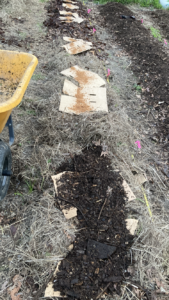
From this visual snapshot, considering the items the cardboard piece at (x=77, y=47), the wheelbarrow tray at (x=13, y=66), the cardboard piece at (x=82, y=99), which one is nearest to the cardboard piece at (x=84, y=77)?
the cardboard piece at (x=82, y=99)

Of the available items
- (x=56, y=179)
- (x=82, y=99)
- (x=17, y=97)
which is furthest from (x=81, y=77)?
(x=17, y=97)

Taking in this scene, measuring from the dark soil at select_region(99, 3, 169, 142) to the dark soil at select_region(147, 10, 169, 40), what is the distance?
1102 millimetres

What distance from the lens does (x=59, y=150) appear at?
9.00 feet

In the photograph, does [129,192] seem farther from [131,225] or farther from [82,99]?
[82,99]

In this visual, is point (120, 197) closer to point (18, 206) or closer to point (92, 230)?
point (92, 230)

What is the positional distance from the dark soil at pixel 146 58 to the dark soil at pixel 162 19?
1.10 m

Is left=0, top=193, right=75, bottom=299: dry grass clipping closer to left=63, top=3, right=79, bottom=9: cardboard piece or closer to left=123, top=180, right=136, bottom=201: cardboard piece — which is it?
left=123, top=180, right=136, bottom=201: cardboard piece

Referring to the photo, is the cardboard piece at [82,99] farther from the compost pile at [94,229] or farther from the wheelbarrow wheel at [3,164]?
the wheelbarrow wheel at [3,164]

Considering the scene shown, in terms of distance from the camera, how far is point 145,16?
8.43 m

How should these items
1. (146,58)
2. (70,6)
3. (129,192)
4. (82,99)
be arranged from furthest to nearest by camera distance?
(70,6), (146,58), (82,99), (129,192)

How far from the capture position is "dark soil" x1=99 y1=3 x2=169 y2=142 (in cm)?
438

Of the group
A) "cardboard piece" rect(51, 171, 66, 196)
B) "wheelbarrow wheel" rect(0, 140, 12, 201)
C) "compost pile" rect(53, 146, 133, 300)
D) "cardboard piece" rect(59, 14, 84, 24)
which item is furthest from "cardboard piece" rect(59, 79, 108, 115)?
"cardboard piece" rect(59, 14, 84, 24)

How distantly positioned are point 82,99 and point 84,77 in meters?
0.76

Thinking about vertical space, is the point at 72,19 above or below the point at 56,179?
above
